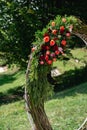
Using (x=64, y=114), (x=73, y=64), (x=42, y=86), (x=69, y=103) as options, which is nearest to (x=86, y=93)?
(x=69, y=103)

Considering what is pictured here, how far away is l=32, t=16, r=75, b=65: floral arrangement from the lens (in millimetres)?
5219

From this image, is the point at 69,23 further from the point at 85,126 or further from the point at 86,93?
the point at 86,93

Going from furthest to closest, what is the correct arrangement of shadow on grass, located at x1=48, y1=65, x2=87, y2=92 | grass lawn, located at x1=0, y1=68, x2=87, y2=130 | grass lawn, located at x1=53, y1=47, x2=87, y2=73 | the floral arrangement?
1. grass lawn, located at x1=53, y1=47, x2=87, y2=73
2. shadow on grass, located at x1=48, y1=65, x2=87, y2=92
3. grass lawn, located at x1=0, y1=68, x2=87, y2=130
4. the floral arrangement

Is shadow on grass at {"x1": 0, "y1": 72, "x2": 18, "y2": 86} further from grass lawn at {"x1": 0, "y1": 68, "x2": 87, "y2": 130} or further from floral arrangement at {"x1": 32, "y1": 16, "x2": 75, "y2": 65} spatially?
floral arrangement at {"x1": 32, "y1": 16, "x2": 75, "y2": 65}

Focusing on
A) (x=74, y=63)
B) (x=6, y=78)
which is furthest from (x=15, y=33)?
(x=6, y=78)

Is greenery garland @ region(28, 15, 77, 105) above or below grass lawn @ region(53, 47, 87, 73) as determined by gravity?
above

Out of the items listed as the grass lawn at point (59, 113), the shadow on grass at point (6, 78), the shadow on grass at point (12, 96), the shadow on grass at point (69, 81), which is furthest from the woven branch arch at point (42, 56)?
the shadow on grass at point (6, 78)

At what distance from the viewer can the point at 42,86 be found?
17.8ft

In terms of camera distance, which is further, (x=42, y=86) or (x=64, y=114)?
(x=64, y=114)

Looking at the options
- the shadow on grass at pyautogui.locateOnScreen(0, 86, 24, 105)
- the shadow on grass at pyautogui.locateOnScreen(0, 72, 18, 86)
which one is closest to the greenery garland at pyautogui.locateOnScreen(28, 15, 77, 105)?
the shadow on grass at pyautogui.locateOnScreen(0, 86, 24, 105)

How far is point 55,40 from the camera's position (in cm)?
524

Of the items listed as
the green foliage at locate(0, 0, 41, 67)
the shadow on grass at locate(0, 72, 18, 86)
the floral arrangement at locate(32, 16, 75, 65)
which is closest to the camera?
the floral arrangement at locate(32, 16, 75, 65)

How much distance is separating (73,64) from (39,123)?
15.8 meters

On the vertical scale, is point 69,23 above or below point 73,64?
above
